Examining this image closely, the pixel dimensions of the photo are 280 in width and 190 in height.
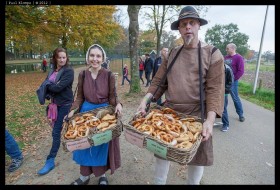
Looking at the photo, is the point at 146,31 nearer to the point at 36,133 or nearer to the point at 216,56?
the point at 36,133

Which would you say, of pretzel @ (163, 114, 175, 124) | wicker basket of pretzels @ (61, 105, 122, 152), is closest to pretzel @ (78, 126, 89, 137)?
wicker basket of pretzels @ (61, 105, 122, 152)

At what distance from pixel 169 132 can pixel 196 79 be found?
2.03 feet

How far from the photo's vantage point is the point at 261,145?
4.52 m

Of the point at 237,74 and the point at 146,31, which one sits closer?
the point at 237,74

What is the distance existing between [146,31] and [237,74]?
56.4ft

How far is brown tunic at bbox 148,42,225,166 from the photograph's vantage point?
208 centimetres

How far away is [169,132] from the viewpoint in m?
2.01

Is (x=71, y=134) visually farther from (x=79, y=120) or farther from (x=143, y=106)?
(x=143, y=106)

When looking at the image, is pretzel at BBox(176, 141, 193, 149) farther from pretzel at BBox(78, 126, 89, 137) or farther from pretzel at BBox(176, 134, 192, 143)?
pretzel at BBox(78, 126, 89, 137)

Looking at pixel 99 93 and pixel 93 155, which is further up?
pixel 99 93

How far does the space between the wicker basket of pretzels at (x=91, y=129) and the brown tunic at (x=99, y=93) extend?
0.56 feet

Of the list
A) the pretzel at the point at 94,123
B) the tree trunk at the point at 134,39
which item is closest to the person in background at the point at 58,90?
the pretzel at the point at 94,123

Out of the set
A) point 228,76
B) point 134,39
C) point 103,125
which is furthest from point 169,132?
point 134,39
